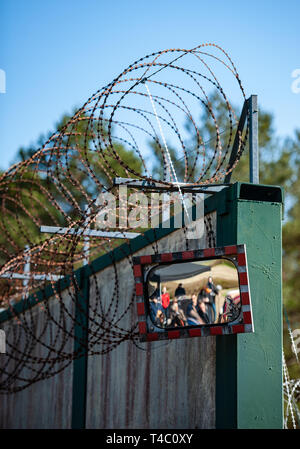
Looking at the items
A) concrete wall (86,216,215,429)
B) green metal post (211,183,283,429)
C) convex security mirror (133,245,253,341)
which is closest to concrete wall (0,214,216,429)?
concrete wall (86,216,215,429)

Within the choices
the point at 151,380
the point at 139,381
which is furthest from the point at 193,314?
the point at 139,381

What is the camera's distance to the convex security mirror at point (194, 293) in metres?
5.04

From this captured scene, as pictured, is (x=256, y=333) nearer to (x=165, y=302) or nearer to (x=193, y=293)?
(x=193, y=293)

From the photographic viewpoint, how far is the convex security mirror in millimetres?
5043

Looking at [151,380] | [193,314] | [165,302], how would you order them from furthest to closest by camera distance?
[151,380] → [165,302] → [193,314]

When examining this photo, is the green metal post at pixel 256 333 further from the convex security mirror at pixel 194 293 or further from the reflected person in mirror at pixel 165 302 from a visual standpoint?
the reflected person in mirror at pixel 165 302

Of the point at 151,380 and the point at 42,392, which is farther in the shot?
the point at 42,392

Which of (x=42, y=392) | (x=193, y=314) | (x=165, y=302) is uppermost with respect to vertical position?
(x=165, y=302)

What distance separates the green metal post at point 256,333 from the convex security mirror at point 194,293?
399mm

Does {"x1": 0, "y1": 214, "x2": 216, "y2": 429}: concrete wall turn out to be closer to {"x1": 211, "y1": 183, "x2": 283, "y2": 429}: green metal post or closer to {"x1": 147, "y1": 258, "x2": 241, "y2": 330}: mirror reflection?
{"x1": 211, "y1": 183, "x2": 283, "y2": 429}: green metal post

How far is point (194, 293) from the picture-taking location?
209 inches

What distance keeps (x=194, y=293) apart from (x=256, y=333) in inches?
24.1

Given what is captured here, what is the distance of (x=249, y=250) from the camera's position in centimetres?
557

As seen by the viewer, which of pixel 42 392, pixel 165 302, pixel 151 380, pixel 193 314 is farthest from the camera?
pixel 42 392
